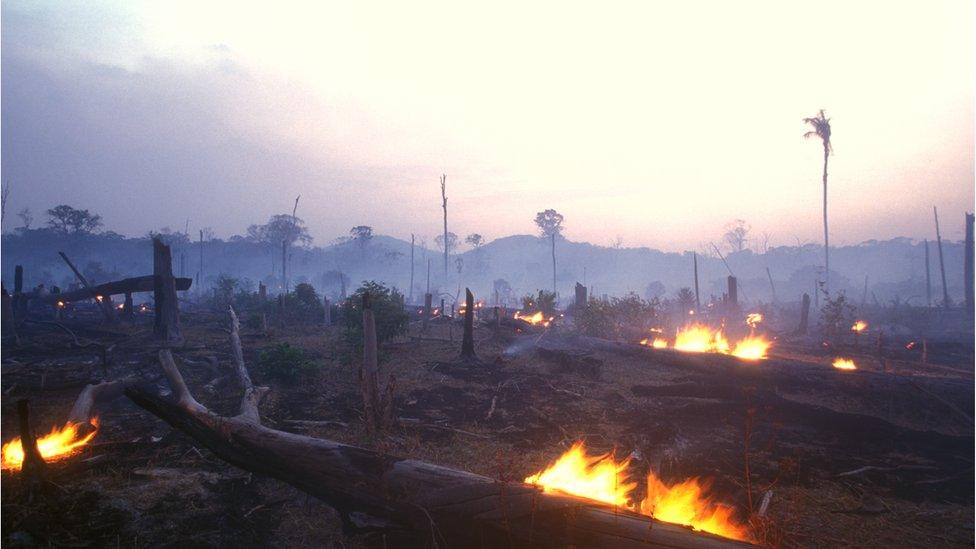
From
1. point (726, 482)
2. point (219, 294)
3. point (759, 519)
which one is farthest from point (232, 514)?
point (219, 294)

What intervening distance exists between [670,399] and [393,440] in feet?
23.3

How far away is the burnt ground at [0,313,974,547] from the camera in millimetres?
4949

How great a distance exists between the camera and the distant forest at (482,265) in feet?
217

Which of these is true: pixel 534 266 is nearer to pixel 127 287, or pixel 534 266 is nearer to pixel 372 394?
pixel 127 287

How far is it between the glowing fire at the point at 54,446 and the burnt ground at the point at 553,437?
0.41 metres

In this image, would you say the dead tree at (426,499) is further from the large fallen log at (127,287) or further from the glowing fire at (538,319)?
the glowing fire at (538,319)

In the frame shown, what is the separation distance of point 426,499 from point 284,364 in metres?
9.69

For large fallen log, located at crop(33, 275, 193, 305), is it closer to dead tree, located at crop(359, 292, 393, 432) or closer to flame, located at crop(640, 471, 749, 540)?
dead tree, located at crop(359, 292, 393, 432)

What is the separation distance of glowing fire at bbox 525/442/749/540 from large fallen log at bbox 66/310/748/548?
0.33 m

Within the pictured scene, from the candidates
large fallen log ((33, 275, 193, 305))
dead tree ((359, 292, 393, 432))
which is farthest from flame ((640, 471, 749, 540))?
large fallen log ((33, 275, 193, 305))

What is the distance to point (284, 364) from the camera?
483 inches

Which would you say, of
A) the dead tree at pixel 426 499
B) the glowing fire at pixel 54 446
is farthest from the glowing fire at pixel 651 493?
the glowing fire at pixel 54 446

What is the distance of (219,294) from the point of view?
3688 cm

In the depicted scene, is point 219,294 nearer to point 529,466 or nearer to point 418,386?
point 418,386
